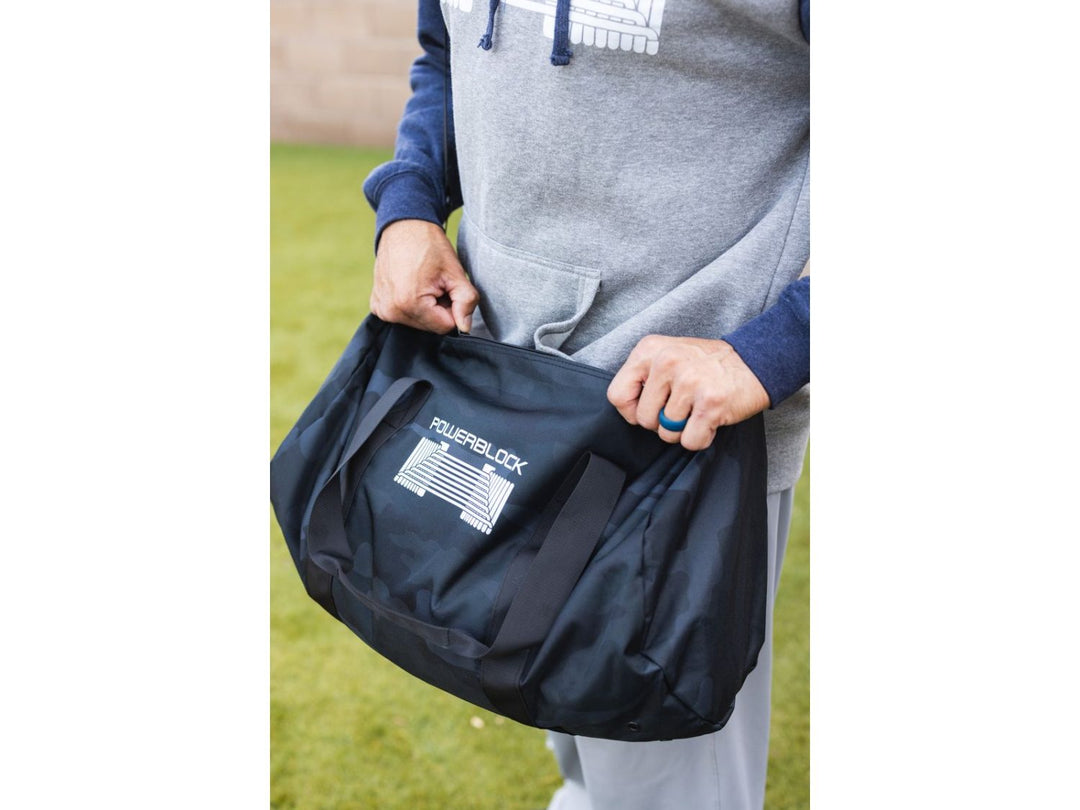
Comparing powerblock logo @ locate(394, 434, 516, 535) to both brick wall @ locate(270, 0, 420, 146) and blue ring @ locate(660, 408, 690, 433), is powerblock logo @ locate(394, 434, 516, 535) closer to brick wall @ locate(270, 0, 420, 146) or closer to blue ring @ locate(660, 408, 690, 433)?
blue ring @ locate(660, 408, 690, 433)

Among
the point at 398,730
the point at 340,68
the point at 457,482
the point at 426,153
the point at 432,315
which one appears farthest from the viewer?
the point at 340,68

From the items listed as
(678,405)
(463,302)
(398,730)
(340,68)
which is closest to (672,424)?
(678,405)

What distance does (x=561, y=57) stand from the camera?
81 centimetres

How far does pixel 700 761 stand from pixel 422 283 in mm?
613

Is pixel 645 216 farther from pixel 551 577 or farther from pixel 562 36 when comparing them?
pixel 551 577

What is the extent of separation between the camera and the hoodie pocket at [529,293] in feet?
3.01

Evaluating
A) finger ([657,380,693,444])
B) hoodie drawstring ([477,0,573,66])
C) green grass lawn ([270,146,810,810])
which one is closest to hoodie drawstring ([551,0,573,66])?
hoodie drawstring ([477,0,573,66])

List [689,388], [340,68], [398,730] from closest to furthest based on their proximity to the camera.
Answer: [689,388], [398,730], [340,68]

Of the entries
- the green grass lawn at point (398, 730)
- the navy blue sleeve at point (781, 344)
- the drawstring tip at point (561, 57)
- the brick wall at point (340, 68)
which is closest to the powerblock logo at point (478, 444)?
the navy blue sleeve at point (781, 344)

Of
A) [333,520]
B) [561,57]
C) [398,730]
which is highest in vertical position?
[561,57]

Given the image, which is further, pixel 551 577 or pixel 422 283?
pixel 422 283

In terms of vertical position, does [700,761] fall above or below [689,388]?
below

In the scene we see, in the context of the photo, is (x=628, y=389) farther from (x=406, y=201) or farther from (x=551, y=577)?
(x=406, y=201)

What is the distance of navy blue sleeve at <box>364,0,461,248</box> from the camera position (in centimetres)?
108
